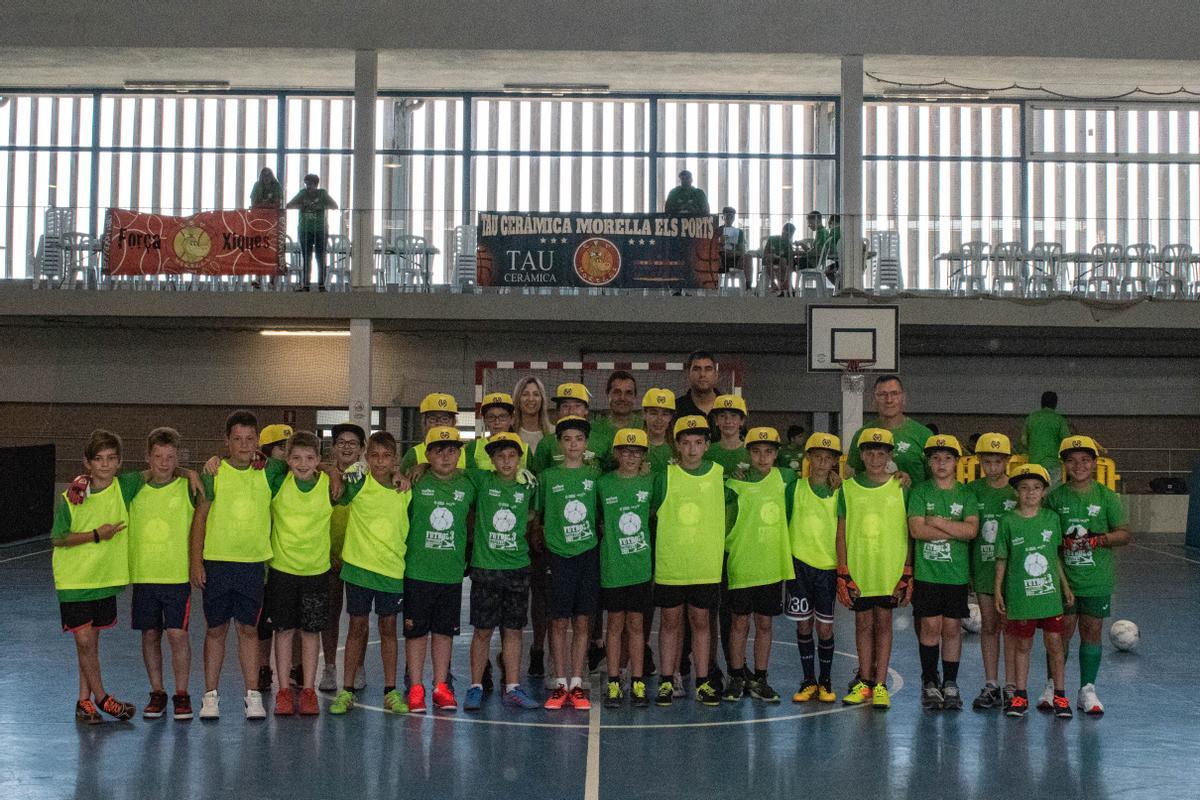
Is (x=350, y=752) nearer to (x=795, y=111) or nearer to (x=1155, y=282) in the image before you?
(x=1155, y=282)

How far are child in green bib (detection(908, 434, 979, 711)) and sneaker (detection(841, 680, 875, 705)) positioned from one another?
33cm

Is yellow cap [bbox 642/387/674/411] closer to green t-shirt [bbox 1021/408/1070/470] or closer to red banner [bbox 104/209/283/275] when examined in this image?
green t-shirt [bbox 1021/408/1070/470]

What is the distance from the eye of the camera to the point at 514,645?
7.29 metres

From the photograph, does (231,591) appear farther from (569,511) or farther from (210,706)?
(569,511)

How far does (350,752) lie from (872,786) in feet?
8.57

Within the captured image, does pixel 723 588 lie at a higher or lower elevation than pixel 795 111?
lower

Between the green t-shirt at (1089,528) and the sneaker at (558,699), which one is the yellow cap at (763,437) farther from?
the sneaker at (558,699)

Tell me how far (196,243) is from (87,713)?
11.9 metres

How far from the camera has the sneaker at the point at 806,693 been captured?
741 centimetres

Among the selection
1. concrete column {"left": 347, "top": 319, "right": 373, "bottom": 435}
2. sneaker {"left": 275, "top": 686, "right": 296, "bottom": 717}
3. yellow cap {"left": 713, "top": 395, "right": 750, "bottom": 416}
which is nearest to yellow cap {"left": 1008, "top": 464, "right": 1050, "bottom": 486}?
yellow cap {"left": 713, "top": 395, "right": 750, "bottom": 416}

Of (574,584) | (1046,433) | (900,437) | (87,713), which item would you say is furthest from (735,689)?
(1046,433)

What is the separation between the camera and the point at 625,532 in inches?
286

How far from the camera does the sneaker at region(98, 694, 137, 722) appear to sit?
267 inches

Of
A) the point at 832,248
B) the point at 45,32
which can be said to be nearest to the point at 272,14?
the point at 45,32
